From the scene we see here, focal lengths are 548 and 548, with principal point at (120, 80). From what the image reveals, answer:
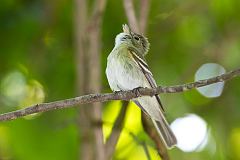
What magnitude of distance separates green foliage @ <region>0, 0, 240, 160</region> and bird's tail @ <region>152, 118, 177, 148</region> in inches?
27.0

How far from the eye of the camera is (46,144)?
4.65 m

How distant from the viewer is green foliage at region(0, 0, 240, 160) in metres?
4.72

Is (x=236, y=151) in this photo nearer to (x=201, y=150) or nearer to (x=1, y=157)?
(x=201, y=150)

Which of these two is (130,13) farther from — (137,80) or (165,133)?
(165,133)

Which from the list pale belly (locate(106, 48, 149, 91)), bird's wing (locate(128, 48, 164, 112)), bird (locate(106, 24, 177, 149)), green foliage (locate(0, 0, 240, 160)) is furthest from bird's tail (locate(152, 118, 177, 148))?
green foliage (locate(0, 0, 240, 160))

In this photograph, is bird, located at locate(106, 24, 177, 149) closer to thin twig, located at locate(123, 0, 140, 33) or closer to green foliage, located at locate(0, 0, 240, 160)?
thin twig, located at locate(123, 0, 140, 33)

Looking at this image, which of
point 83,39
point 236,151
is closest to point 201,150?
point 236,151

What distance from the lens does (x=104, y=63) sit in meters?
5.30

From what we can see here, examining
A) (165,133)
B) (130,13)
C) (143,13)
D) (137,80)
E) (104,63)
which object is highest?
(104,63)

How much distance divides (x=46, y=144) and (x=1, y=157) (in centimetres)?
53

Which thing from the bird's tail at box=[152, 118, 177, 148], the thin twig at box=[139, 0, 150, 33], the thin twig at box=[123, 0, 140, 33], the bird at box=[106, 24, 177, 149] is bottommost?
the bird's tail at box=[152, 118, 177, 148]

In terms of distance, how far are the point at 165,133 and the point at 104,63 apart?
1.62 metres

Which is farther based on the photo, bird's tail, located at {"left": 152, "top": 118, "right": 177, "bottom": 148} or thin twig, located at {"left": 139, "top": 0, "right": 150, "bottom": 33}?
thin twig, located at {"left": 139, "top": 0, "right": 150, "bottom": 33}

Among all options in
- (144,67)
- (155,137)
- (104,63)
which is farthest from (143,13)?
(104,63)
